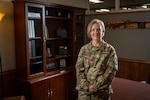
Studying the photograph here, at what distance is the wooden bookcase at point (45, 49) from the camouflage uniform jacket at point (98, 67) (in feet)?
3.88

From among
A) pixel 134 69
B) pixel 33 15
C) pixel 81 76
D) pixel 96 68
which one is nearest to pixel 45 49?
pixel 33 15

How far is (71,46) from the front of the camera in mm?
3809

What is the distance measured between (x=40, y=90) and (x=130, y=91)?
4.78 feet

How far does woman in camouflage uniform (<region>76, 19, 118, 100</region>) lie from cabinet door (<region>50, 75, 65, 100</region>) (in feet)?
4.39

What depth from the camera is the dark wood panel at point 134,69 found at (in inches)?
153

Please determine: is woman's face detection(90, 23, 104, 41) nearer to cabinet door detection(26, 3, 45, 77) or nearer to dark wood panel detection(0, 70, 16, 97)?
cabinet door detection(26, 3, 45, 77)

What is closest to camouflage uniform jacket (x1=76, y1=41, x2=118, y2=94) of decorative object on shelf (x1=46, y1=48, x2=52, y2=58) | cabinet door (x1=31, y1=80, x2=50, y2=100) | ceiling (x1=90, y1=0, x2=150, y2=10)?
cabinet door (x1=31, y1=80, x2=50, y2=100)

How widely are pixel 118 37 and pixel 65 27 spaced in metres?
1.33

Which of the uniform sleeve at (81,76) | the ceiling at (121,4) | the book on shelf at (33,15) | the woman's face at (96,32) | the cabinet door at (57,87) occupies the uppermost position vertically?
the ceiling at (121,4)

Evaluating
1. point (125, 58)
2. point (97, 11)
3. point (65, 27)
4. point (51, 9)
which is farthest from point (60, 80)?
point (97, 11)

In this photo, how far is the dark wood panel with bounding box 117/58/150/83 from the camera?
12.7ft

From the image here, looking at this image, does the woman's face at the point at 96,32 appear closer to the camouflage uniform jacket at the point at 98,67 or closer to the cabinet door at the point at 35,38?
the camouflage uniform jacket at the point at 98,67

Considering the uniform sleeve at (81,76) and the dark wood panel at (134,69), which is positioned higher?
the uniform sleeve at (81,76)

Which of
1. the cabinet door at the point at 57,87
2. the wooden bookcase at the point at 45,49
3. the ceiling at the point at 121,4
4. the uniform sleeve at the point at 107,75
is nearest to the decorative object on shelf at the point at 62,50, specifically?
the wooden bookcase at the point at 45,49
